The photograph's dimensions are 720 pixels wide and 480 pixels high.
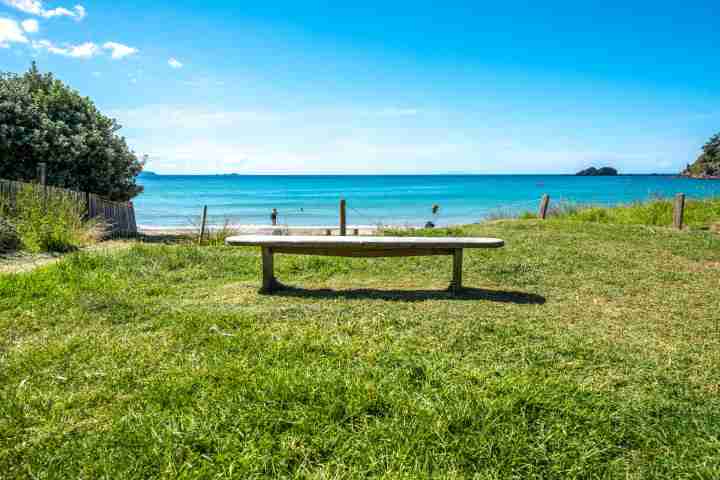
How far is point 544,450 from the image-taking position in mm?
2430

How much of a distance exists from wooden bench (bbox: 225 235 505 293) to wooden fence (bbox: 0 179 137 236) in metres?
6.52

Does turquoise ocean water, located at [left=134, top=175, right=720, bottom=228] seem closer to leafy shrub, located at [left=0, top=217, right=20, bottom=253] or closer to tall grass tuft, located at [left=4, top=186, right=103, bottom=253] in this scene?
tall grass tuft, located at [left=4, top=186, right=103, bottom=253]

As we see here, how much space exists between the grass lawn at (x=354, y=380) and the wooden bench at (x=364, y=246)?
0.37 m

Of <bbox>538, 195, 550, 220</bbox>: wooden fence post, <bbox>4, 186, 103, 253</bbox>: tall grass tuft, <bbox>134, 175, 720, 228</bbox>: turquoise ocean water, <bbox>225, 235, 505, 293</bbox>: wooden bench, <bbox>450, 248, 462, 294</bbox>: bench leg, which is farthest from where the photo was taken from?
<bbox>134, 175, 720, 228</bbox>: turquoise ocean water

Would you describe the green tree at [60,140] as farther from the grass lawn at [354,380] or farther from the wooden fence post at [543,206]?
the wooden fence post at [543,206]

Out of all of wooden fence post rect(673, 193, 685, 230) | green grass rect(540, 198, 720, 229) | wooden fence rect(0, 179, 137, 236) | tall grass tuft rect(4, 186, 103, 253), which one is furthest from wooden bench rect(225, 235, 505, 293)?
green grass rect(540, 198, 720, 229)

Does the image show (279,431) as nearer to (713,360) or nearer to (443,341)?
(443,341)

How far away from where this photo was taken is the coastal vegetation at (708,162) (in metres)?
72.5

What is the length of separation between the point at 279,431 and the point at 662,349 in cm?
327

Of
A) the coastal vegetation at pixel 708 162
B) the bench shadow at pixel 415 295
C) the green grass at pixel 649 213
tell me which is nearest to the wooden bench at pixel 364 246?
the bench shadow at pixel 415 295

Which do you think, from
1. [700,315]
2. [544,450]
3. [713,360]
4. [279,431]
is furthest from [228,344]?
[700,315]

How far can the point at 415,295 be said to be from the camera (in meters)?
5.40

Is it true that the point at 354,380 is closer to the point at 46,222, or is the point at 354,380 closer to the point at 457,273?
the point at 457,273

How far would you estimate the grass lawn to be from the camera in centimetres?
237
